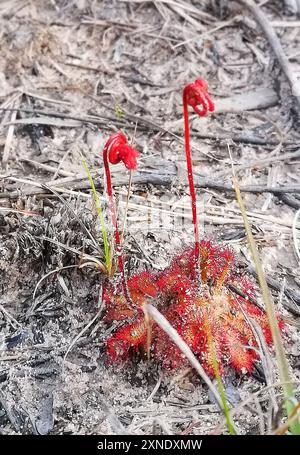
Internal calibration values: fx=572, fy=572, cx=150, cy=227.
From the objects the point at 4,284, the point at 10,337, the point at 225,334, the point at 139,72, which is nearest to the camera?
the point at 225,334

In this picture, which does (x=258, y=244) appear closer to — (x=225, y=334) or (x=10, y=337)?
(x=225, y=334)

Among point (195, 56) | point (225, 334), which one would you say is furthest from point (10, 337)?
point (195, 56)

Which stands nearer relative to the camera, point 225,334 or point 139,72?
point 225,334

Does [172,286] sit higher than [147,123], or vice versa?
[147,123]

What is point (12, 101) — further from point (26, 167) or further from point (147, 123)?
point (147, 123)
